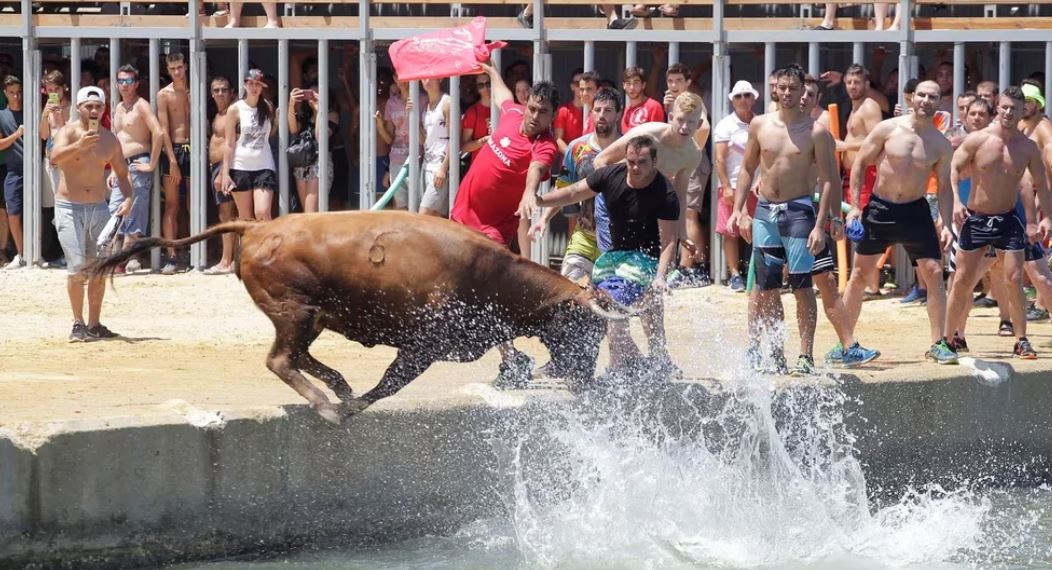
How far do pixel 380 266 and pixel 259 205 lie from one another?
7.06 meters

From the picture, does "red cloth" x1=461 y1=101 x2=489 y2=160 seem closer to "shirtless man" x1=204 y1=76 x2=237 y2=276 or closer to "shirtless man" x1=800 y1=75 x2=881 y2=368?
"shirtless man" x1=204 y1=76 x2=237 y2=276

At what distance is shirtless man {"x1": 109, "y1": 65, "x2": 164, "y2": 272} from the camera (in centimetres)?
1486

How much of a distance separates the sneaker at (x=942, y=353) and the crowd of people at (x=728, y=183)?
0.5 inches

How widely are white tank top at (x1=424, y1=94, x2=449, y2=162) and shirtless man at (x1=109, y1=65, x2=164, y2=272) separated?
2.37 meters

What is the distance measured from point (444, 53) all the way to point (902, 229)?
3.64 m

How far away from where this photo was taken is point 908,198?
10.5 m

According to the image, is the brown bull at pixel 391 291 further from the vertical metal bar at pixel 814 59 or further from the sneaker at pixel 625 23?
the sneaker at pixel 625 23

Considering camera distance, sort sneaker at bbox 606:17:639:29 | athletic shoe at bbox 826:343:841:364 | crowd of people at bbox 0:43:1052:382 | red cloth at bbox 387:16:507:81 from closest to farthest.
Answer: crowd of people at bbox 0:43:1052:382
athletic shoe at bbox 826:343:841:364
red cloth at bbox 387:16:507:81
sneaker at bbox 606:17:639:29

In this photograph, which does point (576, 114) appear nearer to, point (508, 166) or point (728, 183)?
point (728, 183)

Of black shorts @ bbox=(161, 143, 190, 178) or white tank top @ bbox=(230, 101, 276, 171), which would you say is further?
black shorts @ bbox=(161, 143, 190, 178)

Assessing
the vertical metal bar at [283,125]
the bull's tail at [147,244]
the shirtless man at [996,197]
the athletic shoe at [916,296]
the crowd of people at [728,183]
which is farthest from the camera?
the vertical metal bar at [283,125]

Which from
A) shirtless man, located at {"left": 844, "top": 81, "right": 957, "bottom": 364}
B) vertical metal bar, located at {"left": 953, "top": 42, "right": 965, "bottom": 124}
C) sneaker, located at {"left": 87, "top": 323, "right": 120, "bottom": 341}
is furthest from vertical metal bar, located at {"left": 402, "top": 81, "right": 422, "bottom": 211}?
shirtless man, located at {"left": 844, "top": 81, "right": 957, "bottom": 364}

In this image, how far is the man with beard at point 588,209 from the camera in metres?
9.52

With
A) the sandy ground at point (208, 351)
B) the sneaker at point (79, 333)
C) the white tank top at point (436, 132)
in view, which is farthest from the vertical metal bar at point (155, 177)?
the sneaker at point (79, 333)
